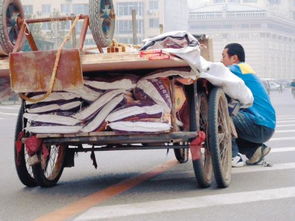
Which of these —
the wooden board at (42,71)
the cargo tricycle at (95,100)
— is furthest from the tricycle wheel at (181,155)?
the wooden board at (42,71)

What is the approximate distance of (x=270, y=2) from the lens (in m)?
133

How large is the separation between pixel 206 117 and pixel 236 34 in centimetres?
10307

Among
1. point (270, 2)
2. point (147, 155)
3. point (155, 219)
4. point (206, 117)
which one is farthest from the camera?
point (270, 2)

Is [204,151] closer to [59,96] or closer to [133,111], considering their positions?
[133,111]

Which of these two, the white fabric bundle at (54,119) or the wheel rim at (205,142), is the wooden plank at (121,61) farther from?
the wheel rim at (205,142)

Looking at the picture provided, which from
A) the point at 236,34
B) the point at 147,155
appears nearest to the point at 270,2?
the point at 236,34

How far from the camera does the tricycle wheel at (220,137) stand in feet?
18.2

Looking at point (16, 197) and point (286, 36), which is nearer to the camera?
point (16, 197)

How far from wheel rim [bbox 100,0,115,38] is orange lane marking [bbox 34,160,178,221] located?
1354 mm

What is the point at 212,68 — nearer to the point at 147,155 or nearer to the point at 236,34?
the point at 147,155

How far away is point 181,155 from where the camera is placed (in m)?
7.79

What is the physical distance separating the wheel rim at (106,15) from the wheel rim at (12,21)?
743 mm

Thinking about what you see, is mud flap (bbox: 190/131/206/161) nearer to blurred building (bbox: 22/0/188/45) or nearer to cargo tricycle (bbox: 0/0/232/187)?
cargo tricycle (bbox: 0/0/232/187)

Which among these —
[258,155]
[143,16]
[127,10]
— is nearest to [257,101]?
[258,155]
